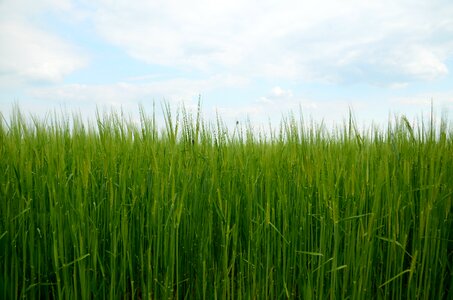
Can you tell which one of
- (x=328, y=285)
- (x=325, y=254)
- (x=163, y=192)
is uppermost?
(x=163, y=192)

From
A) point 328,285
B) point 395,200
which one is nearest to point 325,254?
point 328,285

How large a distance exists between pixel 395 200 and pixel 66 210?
5.09 feet

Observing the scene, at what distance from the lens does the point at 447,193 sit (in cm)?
210

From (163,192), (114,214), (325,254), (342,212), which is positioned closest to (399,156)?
(342,212)

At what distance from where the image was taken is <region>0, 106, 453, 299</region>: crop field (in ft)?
5.65

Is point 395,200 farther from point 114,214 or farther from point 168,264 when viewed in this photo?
point 114,214

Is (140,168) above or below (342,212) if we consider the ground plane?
above

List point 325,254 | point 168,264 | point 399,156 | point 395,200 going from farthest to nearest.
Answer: point 399,156, point 395,200, point 325,254, point 168,264

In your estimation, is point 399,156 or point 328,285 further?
point 399,156

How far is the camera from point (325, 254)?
5.89ft

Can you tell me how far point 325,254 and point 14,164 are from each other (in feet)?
5.46

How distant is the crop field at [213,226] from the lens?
5.65 ft

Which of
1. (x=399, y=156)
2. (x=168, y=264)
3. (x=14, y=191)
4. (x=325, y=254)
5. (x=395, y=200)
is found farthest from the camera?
(x=399, y=156)

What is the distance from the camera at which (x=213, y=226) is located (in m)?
1.96
